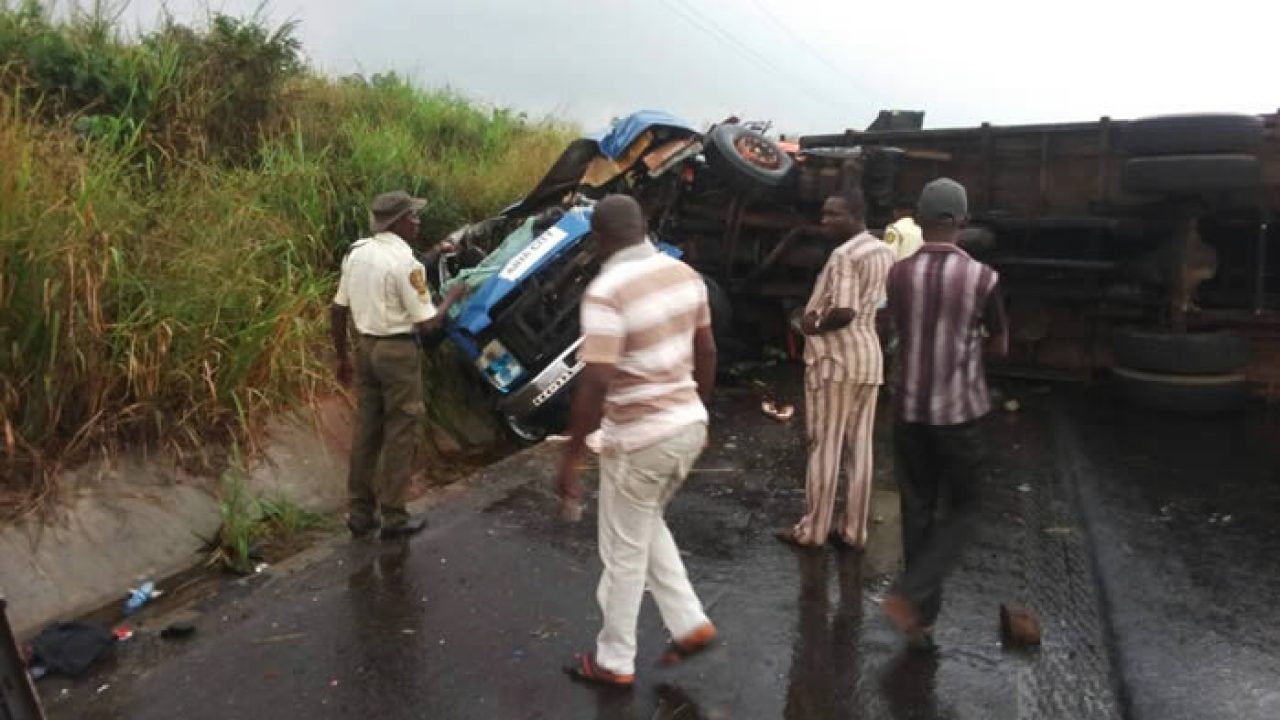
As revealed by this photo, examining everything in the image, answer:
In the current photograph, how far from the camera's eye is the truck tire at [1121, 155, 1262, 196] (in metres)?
6.93

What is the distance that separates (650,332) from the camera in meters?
3.23

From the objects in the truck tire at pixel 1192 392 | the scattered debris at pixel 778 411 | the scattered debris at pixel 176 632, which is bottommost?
the scattered debris at pixel 176 632

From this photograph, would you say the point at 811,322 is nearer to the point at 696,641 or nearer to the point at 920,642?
the point at 920,642

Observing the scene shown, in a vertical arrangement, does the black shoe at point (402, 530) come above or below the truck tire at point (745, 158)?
below

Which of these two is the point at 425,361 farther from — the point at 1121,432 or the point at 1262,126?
the point at 1262,126

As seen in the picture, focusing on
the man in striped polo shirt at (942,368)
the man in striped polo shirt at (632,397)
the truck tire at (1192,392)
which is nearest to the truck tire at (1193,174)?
the truck tire at (1192,392)

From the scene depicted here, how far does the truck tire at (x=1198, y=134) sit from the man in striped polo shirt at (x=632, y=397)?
18.0 feet

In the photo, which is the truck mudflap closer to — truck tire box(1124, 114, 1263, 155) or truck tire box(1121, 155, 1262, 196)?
truck tire box(1121, 155, 1262, 196)

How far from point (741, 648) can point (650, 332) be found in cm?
146

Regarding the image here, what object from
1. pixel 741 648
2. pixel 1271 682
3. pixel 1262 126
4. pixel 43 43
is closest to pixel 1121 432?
pixel 1262 126

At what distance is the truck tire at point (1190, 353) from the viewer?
744cm

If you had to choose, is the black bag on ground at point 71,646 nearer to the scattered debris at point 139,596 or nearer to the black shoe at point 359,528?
the scattered debris at point 139,596

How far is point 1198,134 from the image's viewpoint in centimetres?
712

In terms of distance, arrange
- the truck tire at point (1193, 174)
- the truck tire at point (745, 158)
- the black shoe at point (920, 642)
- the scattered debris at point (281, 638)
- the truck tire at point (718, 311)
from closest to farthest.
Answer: the black shoe at point (920, 642)
the scattered debris at point (281, 638)
the truck tire at point (1193, 174)
the truck tire at point (718, 311)
the truck tire at point (745, 158)
